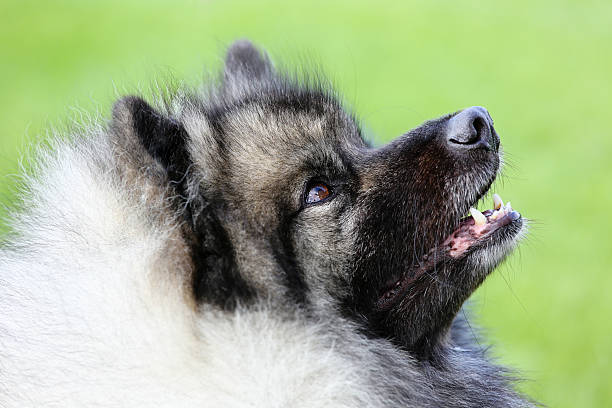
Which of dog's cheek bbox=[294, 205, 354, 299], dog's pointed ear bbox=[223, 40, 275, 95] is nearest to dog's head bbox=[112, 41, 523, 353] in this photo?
dog's cheek bbox=[294, 205, 354, 299]

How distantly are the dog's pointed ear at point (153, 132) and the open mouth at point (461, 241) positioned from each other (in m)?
0.72

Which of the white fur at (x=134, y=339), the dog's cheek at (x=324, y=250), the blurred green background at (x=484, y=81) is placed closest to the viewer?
the white fur at (x=134, y=339)

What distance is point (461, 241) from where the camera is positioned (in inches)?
82.3

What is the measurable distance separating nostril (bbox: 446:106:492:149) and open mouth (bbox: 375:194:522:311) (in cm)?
22

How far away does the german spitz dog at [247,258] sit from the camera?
1780 millimetres

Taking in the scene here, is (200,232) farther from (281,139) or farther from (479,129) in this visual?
(479,129)

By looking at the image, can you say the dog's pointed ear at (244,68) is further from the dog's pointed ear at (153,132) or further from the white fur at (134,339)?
the white fur at (134,339)

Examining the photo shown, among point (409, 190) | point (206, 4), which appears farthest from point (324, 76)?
point (206, 4)

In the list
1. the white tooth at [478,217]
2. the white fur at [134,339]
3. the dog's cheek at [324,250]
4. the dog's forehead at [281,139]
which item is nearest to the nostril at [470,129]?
the white tooth at [478,217]

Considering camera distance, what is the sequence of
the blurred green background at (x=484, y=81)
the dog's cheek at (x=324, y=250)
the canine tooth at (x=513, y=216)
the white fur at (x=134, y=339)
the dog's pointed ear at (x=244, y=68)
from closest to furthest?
the white fur at (x=134, y=339)
the dog's cheek at (x=324, y=250)
the canine tooth at (x=513, y=216)
the dog's pointed ear at (x=244, y=68)
the blurred green background at (x=484, y=81)

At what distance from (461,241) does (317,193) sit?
1.57 feet

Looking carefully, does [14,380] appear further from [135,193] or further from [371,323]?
[371,323]

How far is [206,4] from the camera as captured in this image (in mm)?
10094

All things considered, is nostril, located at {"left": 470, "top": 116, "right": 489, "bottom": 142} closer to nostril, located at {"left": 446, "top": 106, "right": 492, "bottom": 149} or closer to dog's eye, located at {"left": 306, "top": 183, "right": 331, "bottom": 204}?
nostril, located at {"left": 446, "top": 106, "right": 492, "bottom": 149}
